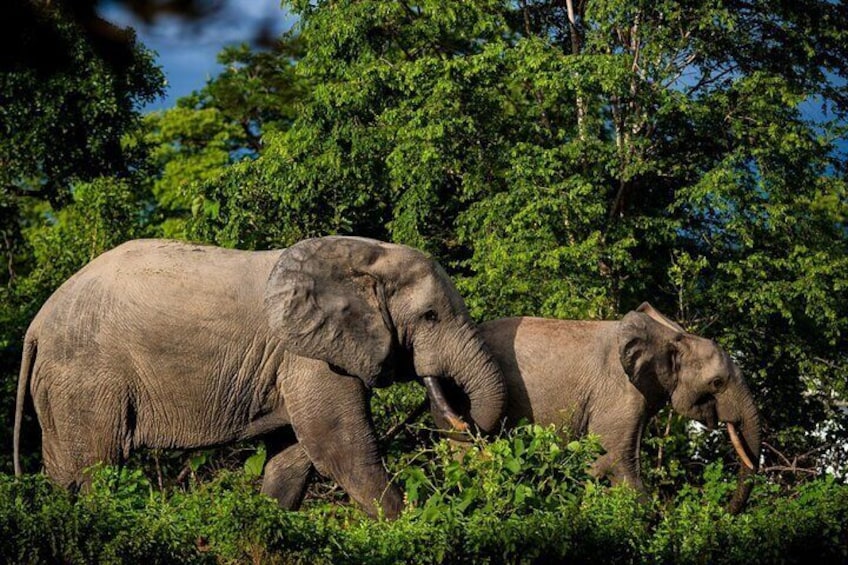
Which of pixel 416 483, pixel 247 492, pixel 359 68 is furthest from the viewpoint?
pixel 359 68

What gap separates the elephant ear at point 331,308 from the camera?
32.4 feet

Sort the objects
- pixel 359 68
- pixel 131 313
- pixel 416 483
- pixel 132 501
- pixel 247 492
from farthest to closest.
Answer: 1. pixel 359 68
2. pixel 131 313
3. pixel 416 483
4. pixel 132 501
5. pixel 247 492

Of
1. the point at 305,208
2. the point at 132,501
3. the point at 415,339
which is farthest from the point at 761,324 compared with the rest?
the point at 132,501

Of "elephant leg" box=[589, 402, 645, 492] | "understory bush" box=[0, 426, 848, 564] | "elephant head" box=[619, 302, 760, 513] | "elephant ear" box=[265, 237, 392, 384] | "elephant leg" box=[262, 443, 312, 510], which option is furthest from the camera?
"elephant head" box=[619, 302, 760, 513]

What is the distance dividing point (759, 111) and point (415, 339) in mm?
7930

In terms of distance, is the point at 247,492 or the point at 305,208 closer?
the point at 247,492

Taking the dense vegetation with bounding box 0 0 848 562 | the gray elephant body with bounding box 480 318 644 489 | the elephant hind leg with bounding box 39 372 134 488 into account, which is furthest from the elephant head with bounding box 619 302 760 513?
the elephant hind leg with bounding box 39 372 134 488

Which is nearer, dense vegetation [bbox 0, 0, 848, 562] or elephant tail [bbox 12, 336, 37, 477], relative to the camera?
elephant tail [bbox 12, 336, 37, 477]

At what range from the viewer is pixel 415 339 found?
→ 1016 centimetres

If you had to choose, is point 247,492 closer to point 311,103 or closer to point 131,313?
point 131,313

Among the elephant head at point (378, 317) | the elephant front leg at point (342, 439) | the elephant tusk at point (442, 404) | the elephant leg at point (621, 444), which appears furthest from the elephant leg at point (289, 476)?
the elephant leg at point (621, 444)

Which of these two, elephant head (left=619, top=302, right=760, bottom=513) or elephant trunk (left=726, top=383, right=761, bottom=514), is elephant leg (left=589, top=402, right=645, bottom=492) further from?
elephant trunk (left=726, top=383, right=761, bottom=514)

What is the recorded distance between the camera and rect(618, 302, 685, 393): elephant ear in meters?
10.7

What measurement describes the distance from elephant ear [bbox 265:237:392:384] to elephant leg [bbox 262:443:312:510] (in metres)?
0.91
